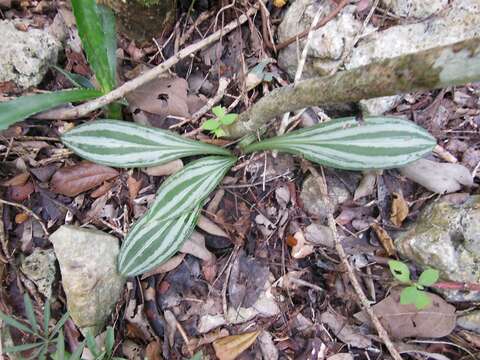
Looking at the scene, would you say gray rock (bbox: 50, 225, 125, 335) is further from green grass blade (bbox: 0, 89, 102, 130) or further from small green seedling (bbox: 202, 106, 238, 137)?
small green seedling (bbox: 202, 106, 238, 137)

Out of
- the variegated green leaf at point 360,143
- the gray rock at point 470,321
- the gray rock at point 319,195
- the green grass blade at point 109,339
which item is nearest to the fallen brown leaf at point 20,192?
the green grass blade at point 109,339

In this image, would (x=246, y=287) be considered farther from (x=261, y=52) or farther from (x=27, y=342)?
Result: (x=261, y=52)

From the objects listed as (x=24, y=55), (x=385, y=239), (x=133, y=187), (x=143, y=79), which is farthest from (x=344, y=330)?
(x=24, y=55)

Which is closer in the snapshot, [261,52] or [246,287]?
[246,287]

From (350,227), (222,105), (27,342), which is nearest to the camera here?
(27,342)

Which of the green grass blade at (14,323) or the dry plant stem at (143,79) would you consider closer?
the green grass blade at (14,323)

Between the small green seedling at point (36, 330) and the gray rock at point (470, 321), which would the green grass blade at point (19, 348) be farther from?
the gray rock at point (470, 321)

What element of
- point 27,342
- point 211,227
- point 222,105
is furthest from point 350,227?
point 27,342

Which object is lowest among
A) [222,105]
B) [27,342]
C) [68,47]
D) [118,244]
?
[27,342]
